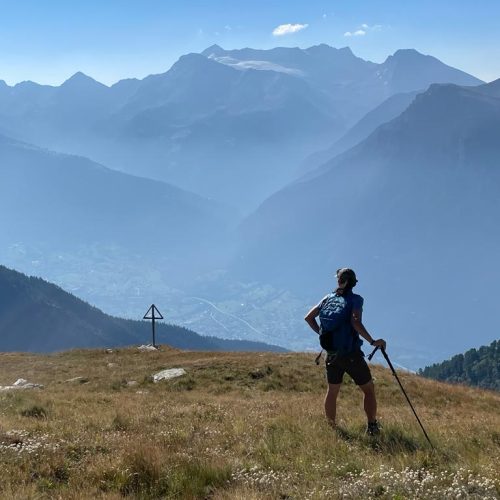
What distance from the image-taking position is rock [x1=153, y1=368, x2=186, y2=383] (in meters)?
24.3

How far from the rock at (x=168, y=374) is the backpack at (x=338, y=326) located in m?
15.4

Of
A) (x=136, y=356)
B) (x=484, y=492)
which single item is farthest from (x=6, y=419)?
(x=136, y=356)

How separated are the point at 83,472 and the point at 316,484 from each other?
3356 mm

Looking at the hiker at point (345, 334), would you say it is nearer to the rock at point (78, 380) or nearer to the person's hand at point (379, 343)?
the person's hand at point (379, 343)

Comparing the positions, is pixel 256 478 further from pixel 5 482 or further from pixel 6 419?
pixel 6 419

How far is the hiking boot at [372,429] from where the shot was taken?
32.6 ft

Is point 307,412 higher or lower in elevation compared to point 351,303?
lower

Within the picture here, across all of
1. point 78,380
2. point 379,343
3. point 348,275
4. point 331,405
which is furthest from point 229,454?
point 78,380

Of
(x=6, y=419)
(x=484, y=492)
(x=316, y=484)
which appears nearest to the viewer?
(x=484, y=492)

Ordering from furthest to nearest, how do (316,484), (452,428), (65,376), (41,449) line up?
(65,376) → (452,428) → (41,449) → (316,484)

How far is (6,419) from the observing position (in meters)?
12.5

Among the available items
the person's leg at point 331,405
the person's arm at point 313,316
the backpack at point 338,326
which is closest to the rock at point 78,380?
the person's leg at point 331,405

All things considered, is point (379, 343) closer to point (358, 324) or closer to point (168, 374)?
point (358, 324)

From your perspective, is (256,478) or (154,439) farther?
(154,439)
